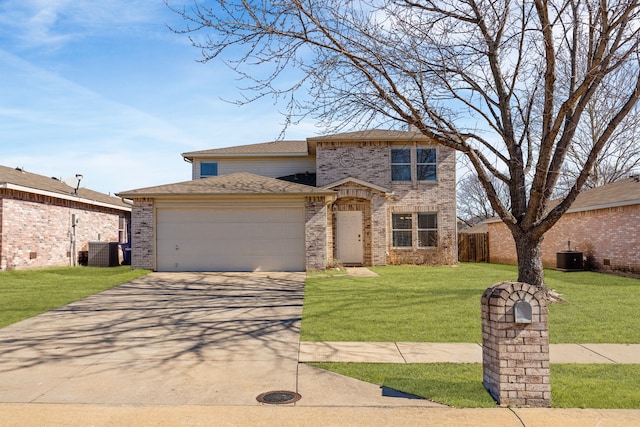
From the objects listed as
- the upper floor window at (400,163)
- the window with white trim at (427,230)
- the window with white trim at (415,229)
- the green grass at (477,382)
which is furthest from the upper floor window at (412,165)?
the green grass at (477,382)

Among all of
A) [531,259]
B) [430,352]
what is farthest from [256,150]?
[430,352]

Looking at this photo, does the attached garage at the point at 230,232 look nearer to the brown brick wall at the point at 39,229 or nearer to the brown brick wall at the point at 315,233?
the brown brick wall at the point at 315,233

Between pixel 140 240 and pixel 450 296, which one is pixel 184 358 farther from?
pixel 140 240

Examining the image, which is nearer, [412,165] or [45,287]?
[45,287]

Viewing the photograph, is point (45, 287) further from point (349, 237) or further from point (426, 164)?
point (426, 164)

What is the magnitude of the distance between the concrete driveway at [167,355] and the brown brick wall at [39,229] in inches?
297

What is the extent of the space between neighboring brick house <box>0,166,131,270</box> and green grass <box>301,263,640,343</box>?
1089 centimetres

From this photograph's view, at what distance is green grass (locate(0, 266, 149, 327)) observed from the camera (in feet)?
33.3

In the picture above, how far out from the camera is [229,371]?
6055 mm

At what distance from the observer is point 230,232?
1708 cm

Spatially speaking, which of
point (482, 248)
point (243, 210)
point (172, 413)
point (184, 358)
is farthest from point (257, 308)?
point (482, 248)

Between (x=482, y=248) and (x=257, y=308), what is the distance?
20428 mm

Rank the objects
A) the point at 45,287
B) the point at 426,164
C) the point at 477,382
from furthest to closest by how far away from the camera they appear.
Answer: the point at 426,164 → the point at 45,287 → the point at 477,382

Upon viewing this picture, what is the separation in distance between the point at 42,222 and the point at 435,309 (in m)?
15.8
